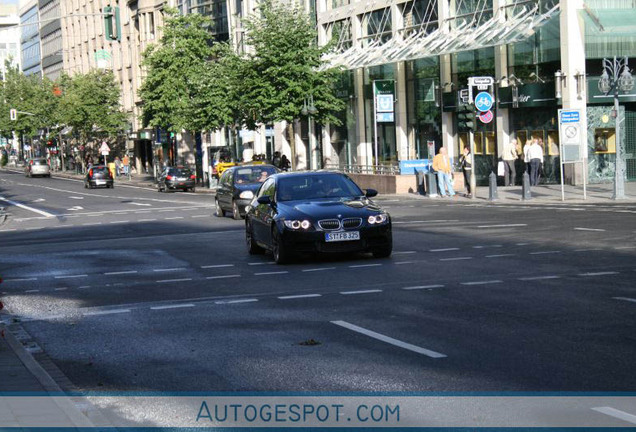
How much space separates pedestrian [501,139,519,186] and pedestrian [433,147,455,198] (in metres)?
3.66

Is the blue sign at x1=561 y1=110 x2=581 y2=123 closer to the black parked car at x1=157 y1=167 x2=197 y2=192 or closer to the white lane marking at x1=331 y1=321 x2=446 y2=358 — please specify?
the white lane marking at x1=331 y1=321 x2=446 y2=358

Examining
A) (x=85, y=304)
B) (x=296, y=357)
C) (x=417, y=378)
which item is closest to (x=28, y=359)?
(x=296, y=357)

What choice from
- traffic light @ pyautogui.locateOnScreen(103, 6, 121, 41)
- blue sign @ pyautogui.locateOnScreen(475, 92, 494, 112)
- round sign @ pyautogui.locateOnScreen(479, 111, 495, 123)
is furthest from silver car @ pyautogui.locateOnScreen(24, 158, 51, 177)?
traffic light @ pyautogui.locateOnScreen(103, 6, 121, 41)

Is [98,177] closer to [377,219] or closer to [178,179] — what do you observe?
[178,179]

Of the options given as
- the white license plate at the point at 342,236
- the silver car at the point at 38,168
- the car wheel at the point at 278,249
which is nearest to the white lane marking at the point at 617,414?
the white license plate at the point at 342,236

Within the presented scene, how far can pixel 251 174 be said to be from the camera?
3347cm

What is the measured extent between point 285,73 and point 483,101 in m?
18.6

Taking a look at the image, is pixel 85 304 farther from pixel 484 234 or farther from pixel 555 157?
pixel 555 157

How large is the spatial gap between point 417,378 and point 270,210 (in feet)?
35.7

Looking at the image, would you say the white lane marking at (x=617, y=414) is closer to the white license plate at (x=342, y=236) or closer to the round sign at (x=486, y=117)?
the white license plate at (x=342, y=236)

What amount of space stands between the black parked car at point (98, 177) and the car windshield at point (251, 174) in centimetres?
4154

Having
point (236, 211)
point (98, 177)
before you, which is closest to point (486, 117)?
point (236, 211)

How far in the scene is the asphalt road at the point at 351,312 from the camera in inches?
344

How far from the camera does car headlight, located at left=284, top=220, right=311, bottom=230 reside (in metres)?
18.0
